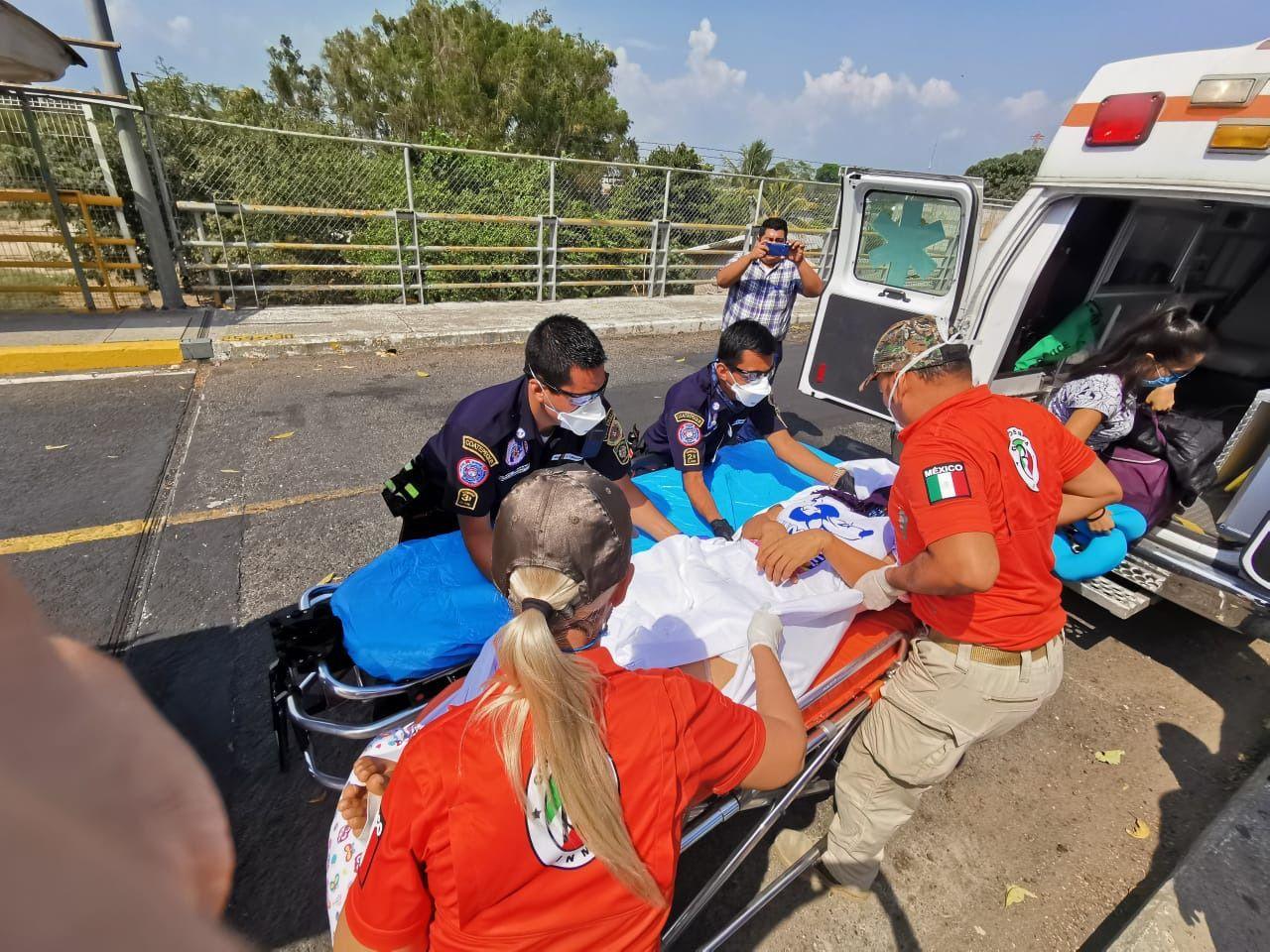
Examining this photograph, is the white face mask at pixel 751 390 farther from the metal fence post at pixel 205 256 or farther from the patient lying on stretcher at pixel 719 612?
the metal fence post at pixel 205 256

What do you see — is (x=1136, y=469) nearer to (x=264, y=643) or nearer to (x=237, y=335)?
(x=264, y=643)

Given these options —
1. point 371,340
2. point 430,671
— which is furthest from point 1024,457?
point 371,340

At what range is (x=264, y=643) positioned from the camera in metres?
2.72

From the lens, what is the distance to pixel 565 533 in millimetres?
1062

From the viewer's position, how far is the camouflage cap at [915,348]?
185cm

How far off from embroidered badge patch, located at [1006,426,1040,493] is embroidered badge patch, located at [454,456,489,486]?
66.4 inches

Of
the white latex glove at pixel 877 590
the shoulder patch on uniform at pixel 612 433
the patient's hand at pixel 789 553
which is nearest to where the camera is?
the white latex glove at pixel 877 590

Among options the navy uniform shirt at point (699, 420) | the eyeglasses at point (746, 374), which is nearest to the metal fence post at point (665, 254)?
the navy uniform shirt at point (699, 420)

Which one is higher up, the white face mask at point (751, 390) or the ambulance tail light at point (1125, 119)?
the ambulance tail light at point (1125, 119)

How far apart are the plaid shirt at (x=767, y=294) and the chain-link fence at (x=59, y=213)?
6551 millimetres

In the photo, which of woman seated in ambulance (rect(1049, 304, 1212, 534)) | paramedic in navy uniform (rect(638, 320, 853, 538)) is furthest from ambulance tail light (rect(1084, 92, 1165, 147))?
paramedic in navy uniform (rect(638, 320, 853, 538))

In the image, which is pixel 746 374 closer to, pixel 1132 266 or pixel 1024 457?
pixel 1024 457

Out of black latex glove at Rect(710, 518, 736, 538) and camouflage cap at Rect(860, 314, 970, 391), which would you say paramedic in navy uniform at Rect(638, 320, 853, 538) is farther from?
camouflage cap at Rect(860, 314, 970, 391)

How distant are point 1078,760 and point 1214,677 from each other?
126cm
